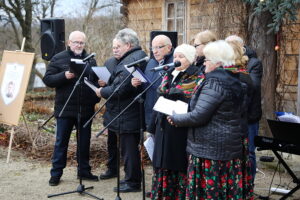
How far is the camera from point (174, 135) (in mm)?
3883

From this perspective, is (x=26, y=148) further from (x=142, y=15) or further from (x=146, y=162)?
(x=142, y=15)

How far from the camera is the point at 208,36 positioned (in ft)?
14.3

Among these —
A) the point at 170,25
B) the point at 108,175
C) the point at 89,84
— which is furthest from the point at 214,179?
the point at 170,25

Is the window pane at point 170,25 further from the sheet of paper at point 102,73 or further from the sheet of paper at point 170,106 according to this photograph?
the sheet of paper at point 170,106

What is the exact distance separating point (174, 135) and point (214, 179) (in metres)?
A: 0.57

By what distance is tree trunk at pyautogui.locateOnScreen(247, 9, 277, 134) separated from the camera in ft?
21.3

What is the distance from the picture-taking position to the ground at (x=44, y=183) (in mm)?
4977

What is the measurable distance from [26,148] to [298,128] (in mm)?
4697

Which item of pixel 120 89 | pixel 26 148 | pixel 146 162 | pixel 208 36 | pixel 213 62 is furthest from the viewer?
pixel 26 148

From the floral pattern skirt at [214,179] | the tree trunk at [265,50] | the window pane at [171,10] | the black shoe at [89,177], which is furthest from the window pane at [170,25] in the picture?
the floral pattern skirt at [214,179]

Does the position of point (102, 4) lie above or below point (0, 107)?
above

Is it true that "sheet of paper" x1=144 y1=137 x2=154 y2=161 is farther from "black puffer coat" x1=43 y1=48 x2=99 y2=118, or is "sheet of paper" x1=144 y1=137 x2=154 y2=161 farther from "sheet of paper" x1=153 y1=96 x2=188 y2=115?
"black puffer coat" x1=43 y1=48 x2=99 y2=118

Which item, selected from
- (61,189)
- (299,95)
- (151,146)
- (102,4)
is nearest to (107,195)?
(61,189)

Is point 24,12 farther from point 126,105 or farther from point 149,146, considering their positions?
point 149,146
